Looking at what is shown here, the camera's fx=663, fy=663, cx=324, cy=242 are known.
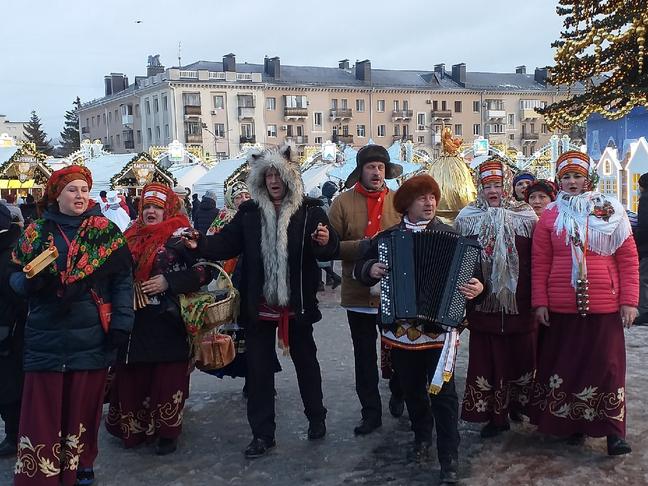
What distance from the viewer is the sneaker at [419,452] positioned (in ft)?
13.6

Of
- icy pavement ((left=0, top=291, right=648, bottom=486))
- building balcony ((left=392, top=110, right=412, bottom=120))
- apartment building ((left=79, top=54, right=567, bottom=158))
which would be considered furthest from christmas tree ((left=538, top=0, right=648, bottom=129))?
building balcony ((left=392, top=110, right=412, bottom=120))

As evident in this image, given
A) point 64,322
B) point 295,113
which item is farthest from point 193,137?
point 64,322

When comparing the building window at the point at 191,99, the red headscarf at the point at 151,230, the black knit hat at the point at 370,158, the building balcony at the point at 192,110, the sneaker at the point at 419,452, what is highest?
the building window at the point at 191,99

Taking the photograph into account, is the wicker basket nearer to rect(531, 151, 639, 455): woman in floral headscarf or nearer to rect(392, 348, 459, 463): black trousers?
rect(392, 348, 459, 463): black trousers

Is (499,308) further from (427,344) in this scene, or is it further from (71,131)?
(71,131)

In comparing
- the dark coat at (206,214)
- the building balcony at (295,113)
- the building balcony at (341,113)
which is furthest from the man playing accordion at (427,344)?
the building balcony at (341,113)

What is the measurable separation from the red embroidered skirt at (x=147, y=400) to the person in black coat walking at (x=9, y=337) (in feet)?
2.03

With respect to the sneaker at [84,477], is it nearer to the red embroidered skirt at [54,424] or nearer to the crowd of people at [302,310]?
the crowd of people at [302,310]

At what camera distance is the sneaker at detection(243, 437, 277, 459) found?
4.30 metres

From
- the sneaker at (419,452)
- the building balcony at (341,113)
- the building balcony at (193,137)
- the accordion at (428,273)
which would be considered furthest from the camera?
the building balcony at (341,113)

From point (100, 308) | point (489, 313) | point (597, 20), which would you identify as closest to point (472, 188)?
point (489, 313)

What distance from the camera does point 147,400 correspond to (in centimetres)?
448

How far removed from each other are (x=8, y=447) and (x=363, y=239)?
2778 millimetres

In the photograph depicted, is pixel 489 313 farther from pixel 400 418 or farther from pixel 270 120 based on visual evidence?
pixel 270 120
